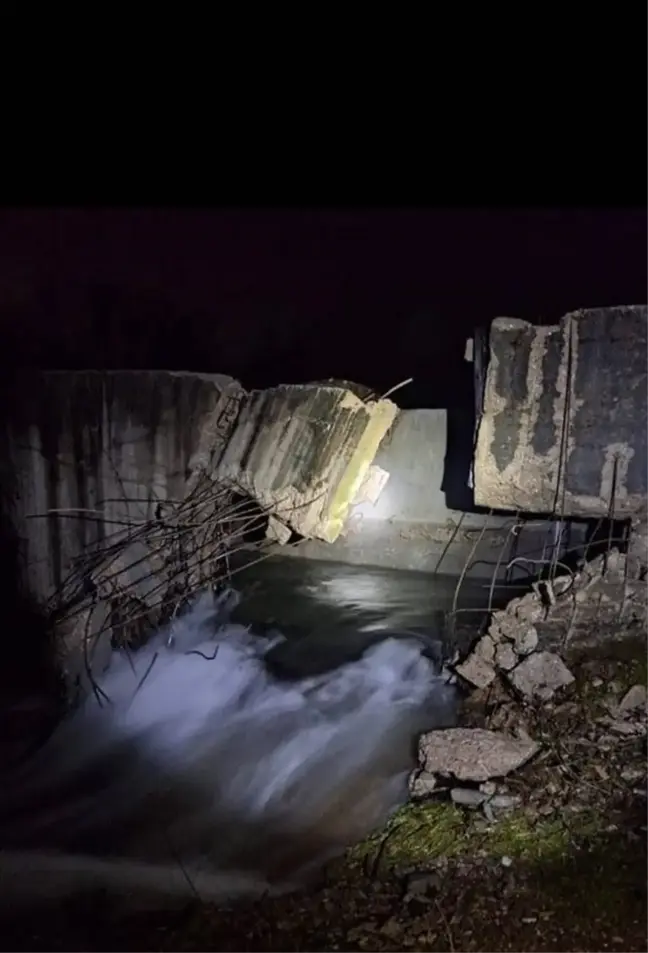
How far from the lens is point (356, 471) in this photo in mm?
7949

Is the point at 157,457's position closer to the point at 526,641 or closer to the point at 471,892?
the point at 526,641

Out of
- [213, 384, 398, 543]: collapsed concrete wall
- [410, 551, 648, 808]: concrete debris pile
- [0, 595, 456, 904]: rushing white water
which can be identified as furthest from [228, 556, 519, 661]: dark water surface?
[213, 384, 398, 543]: collapsed concrete wall

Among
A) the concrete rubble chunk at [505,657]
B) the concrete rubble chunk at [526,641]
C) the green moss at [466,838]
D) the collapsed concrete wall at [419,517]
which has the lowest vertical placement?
the green moss at [466,838]

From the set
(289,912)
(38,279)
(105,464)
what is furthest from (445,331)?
(289,912)

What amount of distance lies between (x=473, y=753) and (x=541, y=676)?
95cm

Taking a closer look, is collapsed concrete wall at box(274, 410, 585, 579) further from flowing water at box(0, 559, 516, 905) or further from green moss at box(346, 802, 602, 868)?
green moss at box(346, 802, 602, 868)

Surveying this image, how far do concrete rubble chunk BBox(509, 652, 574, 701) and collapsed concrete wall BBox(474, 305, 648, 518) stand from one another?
1432 millimetres

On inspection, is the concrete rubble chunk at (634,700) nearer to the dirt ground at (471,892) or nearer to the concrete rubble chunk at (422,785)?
the dirt ground at (471,892)

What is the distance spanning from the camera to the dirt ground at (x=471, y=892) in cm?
388

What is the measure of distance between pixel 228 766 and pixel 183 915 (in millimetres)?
1743

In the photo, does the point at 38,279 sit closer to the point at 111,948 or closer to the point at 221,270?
the point at 221,270

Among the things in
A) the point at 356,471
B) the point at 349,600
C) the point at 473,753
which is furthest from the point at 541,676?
the point at 349,600

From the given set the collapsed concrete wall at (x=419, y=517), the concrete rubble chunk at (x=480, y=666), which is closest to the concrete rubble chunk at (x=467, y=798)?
the concrete rubble chunk at (x=480, y=666)

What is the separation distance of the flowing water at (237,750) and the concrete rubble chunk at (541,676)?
0.61 m
